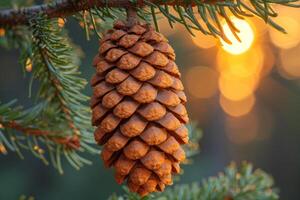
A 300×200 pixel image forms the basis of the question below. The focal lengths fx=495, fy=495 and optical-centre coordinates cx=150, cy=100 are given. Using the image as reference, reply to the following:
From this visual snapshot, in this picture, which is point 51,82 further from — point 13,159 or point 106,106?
point 13,159

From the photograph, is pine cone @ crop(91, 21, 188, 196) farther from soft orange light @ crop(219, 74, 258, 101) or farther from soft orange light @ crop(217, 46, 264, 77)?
→ soft orange light @ crop(219, 74, 258, 101)

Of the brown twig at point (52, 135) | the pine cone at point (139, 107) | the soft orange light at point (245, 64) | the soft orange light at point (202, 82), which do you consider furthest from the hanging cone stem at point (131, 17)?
the soft orange light at point (245, 64)

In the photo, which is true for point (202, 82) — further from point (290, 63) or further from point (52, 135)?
point (52, 135)

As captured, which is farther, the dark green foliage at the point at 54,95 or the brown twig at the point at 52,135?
the brown twig at the point at 52,135

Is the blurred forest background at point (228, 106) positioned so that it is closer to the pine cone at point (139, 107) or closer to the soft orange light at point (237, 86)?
the soft orange light at point (237, 86)

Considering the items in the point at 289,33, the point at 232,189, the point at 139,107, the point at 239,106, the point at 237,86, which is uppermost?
the point at 139,107

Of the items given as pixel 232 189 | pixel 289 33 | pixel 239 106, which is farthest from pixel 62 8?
pixel 239 106
